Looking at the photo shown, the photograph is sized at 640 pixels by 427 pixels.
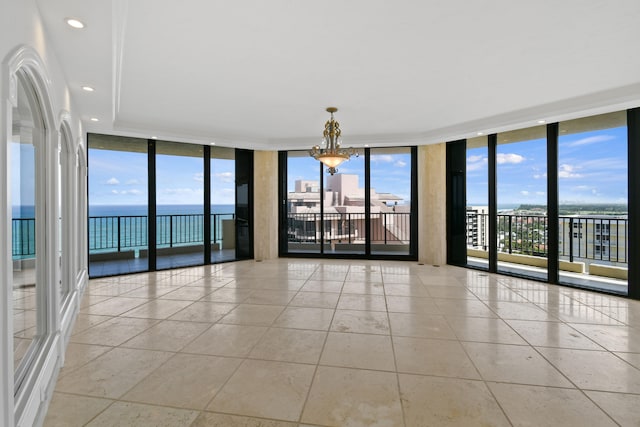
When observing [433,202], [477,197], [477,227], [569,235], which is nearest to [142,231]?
[433,202]

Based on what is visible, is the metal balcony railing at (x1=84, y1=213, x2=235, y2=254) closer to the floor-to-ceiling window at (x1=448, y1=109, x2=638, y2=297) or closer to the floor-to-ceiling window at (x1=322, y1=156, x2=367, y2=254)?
the floor-to-ceiling window at (x1=322, y1=156, x2=367, y2=254)

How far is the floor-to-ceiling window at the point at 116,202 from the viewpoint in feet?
19.8

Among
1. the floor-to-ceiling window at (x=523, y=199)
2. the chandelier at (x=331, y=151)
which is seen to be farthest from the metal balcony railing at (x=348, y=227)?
the chandelier at (x=331, y=151)

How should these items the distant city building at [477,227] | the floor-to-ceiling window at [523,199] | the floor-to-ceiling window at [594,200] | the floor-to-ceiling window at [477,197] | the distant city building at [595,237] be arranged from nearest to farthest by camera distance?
the floor-to-ceiling window at [594,200], the distant city building at [595,237], the floor-to-ceiling window at [523,199], the floor-to-ceiling window at [477,197], the distant city building at [477,227]

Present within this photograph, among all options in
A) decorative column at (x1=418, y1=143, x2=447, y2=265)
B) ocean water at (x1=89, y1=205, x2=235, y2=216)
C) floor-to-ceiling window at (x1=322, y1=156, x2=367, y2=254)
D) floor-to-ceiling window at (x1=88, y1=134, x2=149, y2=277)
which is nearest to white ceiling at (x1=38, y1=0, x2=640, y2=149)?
floor-to-ceiling window at (x1=88, y1=134, x2=149, y2=277)

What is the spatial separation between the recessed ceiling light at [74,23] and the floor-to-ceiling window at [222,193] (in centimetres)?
490

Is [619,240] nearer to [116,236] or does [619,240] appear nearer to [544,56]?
[544,56]

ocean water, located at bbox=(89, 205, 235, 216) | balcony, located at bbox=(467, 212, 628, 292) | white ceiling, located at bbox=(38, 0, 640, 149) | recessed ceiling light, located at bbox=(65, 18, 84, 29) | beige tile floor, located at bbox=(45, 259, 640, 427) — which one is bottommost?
beige tile floor, located at bbox=(45, 259, 640, 427)

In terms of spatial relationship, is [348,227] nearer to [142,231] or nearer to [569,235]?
Answer: [569,235]

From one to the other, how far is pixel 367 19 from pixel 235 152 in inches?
216

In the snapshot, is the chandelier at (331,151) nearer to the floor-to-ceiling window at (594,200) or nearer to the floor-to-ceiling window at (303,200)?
the floor-to-ceiling window at (303,200)

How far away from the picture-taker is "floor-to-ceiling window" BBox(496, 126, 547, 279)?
5609 mm

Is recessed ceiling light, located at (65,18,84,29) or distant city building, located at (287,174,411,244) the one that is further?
distant city building, located at (287,174,411,244)

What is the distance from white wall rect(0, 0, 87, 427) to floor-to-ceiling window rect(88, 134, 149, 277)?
290 centimetres
